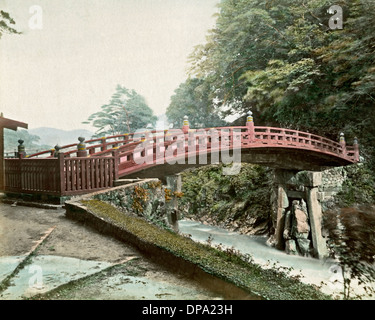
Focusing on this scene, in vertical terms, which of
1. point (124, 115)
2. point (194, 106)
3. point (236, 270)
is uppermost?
point (194, 106)

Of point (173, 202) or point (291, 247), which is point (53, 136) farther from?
point (291, 247)

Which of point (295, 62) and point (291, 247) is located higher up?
point (295, 62)

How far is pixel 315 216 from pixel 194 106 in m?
7.32

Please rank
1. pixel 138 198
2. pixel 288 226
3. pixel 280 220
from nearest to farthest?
1. pixel 138 198
2. pixel 288 226
3. pixel 280 220

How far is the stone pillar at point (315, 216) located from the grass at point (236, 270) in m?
9.96

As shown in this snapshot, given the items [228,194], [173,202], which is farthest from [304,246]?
[173,202]

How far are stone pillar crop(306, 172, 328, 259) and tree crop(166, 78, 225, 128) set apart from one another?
5381mm

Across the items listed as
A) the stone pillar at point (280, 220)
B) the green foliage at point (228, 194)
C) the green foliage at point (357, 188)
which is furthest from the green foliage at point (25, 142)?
the green foliage at point (357, 188)

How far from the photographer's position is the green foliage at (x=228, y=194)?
16203 millimetres

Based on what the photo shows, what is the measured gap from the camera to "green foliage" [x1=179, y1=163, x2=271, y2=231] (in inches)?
638

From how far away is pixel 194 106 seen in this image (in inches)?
530

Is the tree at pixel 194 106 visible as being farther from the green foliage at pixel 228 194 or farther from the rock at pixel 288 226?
the rock at pixel 288 226
